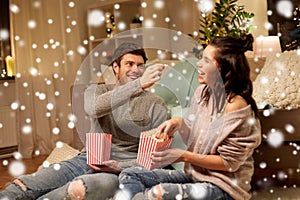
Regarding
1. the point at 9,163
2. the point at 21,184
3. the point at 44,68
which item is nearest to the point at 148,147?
the point at 21,184

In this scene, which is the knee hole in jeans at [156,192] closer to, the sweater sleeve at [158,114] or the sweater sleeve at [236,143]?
the sweater sleeve at [236,143]

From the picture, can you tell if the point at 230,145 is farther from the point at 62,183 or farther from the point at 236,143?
the point at 62,183

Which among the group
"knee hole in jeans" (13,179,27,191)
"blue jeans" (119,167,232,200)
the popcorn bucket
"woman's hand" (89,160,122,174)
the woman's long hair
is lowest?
"knee hole in jeans" (13,179,27,191)

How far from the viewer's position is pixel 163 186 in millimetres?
1204

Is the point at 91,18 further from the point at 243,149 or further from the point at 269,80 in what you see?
the point at 243,149

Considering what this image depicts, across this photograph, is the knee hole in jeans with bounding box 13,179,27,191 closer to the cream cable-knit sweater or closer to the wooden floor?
the cream cable-knit sweater

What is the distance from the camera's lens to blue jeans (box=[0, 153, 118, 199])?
1307mm

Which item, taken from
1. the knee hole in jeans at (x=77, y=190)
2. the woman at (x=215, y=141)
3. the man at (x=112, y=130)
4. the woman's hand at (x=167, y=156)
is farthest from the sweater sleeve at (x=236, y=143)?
the knee hole in jeans at (x=77, y=190)

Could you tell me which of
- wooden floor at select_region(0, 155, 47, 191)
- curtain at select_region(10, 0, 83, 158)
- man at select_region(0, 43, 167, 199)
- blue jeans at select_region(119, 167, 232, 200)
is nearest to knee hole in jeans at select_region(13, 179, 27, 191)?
→ man at select_region(0, 43, 167, 199)

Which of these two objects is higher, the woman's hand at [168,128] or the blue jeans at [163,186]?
the woman's hand at [168,128]

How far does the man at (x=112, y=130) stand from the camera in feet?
4.34

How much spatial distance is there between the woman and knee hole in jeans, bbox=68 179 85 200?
107 mm

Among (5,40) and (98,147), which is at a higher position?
(5,40)

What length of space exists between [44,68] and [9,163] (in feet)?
2.52
